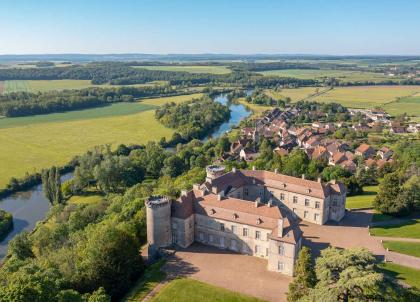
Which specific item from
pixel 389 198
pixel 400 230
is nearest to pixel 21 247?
pixel 400 230

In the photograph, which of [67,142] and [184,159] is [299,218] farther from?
[67,142]

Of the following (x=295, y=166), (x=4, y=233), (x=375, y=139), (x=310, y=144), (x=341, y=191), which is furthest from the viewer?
(x=375, y=139)

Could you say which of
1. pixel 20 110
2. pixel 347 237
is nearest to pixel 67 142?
pixel 20 110

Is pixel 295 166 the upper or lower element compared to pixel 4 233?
upper

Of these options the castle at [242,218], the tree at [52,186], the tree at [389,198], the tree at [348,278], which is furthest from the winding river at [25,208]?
the tree at [389,198]

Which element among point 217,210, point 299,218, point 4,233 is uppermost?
point 217,210

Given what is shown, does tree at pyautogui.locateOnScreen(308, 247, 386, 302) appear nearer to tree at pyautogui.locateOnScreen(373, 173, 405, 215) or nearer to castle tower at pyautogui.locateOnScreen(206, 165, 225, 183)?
tree at pyautogui.locateOnScreen(373, 173, 405, 215)
